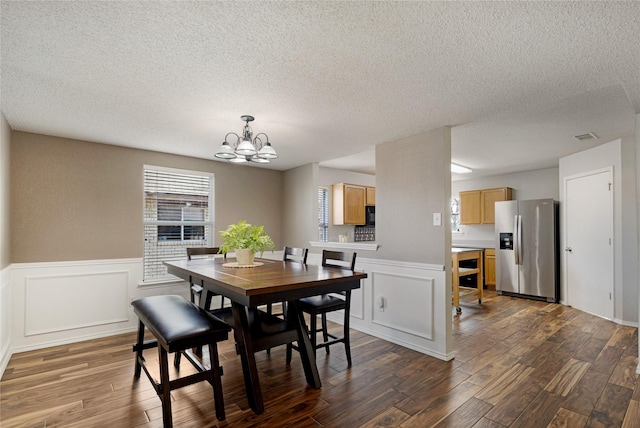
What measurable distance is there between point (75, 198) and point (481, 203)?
22.4ft

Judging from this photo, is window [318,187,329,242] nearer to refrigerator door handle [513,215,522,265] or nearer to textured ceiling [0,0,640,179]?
textured ceiling [0,0,640,179]

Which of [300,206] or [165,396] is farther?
[300,206]

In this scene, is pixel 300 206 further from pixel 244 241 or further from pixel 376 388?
pixel 376 388

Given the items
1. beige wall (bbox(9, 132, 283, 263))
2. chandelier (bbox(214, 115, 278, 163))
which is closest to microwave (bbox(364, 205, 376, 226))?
beige wall (bbox(9, 132, 283, 263))

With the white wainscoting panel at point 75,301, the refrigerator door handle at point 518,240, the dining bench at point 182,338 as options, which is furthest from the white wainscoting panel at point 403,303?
the refrigerator door handle at point 518,240

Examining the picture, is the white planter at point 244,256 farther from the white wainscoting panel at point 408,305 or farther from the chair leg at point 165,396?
the white wainscoting panel at point 408,305

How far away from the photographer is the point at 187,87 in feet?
7.62

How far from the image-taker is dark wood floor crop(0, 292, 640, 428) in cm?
211

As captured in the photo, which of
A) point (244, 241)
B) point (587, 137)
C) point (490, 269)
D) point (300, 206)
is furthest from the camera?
point (490, 269)

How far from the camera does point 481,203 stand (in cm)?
670

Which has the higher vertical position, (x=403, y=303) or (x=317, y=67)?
(x=317, y=67)

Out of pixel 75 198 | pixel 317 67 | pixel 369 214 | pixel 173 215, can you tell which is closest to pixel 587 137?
pixel 369 214

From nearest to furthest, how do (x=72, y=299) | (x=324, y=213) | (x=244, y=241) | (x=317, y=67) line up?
(x=317, y=67)
(x=244, y=241)
(x=72, y=299)
(x=324, y=213)

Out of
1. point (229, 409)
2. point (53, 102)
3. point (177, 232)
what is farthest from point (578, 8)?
point (177, 232)
